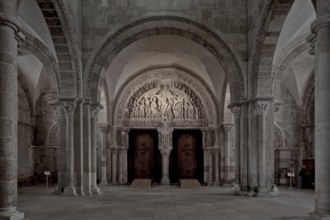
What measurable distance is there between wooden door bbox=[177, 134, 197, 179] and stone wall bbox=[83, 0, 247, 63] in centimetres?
980

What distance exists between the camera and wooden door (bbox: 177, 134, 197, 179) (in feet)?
72.5

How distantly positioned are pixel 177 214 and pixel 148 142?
542 inches

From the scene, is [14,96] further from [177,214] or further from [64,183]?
[64,183]

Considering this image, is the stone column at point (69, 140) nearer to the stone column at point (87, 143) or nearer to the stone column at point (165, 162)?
the stone column at point (87, 143)

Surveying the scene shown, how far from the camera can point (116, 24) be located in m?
13.3

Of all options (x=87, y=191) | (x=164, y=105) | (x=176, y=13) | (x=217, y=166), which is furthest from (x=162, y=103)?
(x=87, y=191)

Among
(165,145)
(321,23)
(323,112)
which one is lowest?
(165,145)

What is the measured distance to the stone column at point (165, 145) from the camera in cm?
2019

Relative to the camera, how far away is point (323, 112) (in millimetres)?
6406

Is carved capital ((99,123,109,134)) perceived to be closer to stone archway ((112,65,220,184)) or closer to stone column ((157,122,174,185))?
stone archway ((112,65,220,184))

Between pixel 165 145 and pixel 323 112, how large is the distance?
46.3ft

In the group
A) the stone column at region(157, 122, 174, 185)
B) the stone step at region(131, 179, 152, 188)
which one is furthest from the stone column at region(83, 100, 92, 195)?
the stone column at region(157, 122, 174, 185)

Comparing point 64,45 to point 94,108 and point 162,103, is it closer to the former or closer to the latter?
point 94,108

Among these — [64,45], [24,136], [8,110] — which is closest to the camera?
[8,110]
